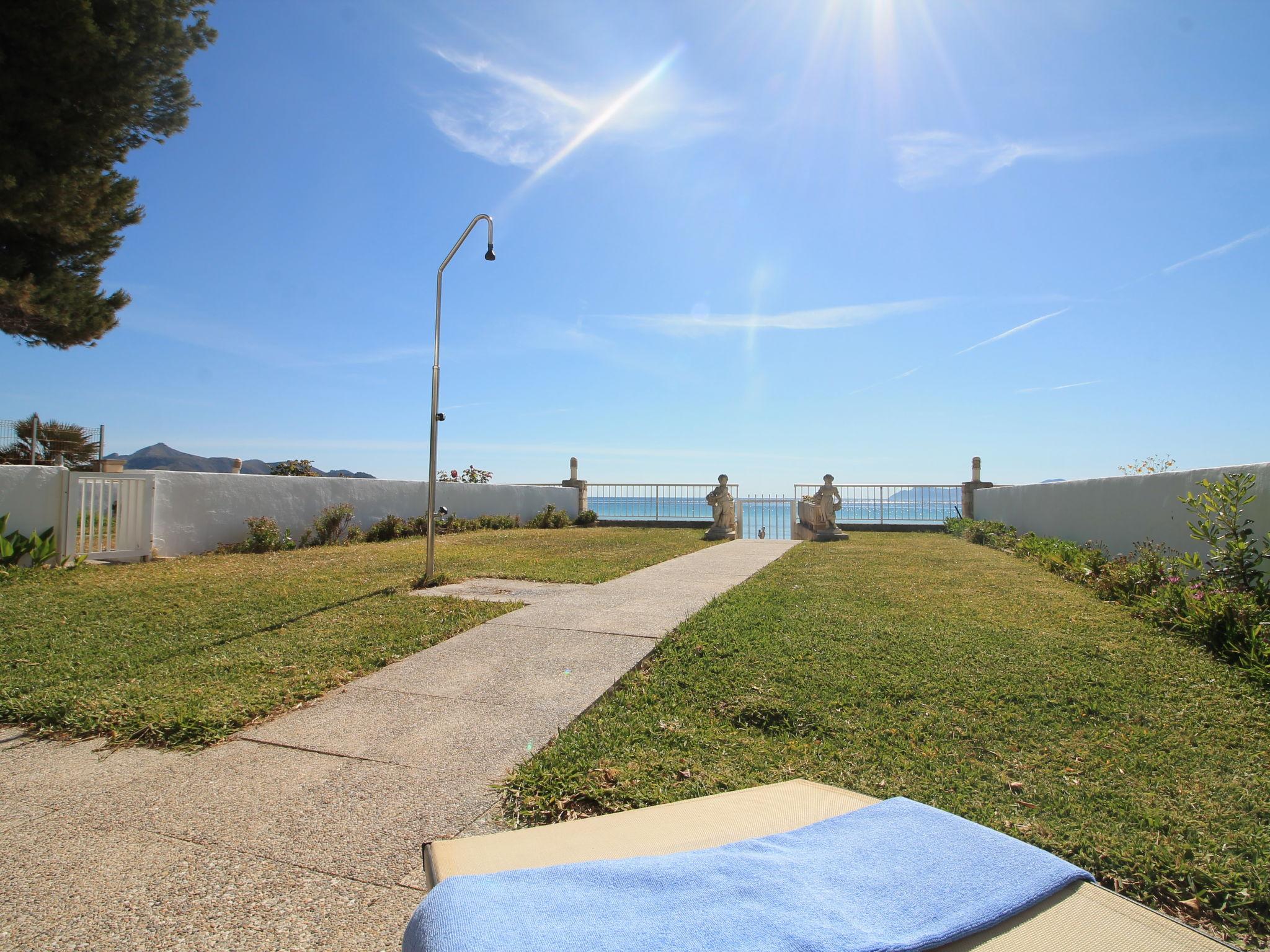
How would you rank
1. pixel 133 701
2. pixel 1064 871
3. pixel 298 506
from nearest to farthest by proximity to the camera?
pixel 1064 871 → pixel 133 701 → pixel 298 506

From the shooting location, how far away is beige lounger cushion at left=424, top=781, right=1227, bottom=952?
4.64ft

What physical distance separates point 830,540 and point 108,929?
45.6 ft

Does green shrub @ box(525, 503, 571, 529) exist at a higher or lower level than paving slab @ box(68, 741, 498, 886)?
higher

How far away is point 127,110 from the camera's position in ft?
25.4

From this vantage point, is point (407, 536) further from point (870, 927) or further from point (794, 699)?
point (870, 927)

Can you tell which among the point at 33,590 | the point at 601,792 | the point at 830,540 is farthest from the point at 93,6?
the point at 830,540

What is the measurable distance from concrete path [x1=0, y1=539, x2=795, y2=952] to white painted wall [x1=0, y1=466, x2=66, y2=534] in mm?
→ 6360

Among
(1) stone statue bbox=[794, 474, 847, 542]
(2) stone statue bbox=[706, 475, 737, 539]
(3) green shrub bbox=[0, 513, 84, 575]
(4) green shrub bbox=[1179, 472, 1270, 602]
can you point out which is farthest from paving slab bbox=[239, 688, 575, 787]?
(1) stone statue bbox=[794, 474, 847, 542]

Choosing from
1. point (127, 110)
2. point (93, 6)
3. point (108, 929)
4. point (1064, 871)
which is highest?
point (93, 6)

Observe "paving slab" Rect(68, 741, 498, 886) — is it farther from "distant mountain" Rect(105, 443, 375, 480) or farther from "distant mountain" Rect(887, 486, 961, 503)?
"distant mountain" Rect(887, 486, 961, 503)

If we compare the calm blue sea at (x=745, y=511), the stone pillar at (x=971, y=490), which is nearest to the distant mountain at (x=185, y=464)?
the calm blue sea at (x=745, y=511)

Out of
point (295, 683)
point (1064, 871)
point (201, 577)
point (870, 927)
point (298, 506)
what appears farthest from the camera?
point (298, 506)

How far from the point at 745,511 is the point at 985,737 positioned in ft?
55.5

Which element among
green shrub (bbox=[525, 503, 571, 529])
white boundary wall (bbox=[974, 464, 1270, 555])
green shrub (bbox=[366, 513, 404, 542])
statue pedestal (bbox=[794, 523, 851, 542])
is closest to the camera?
white boundary wall (bbox=[974, 464, 1270, 555])
